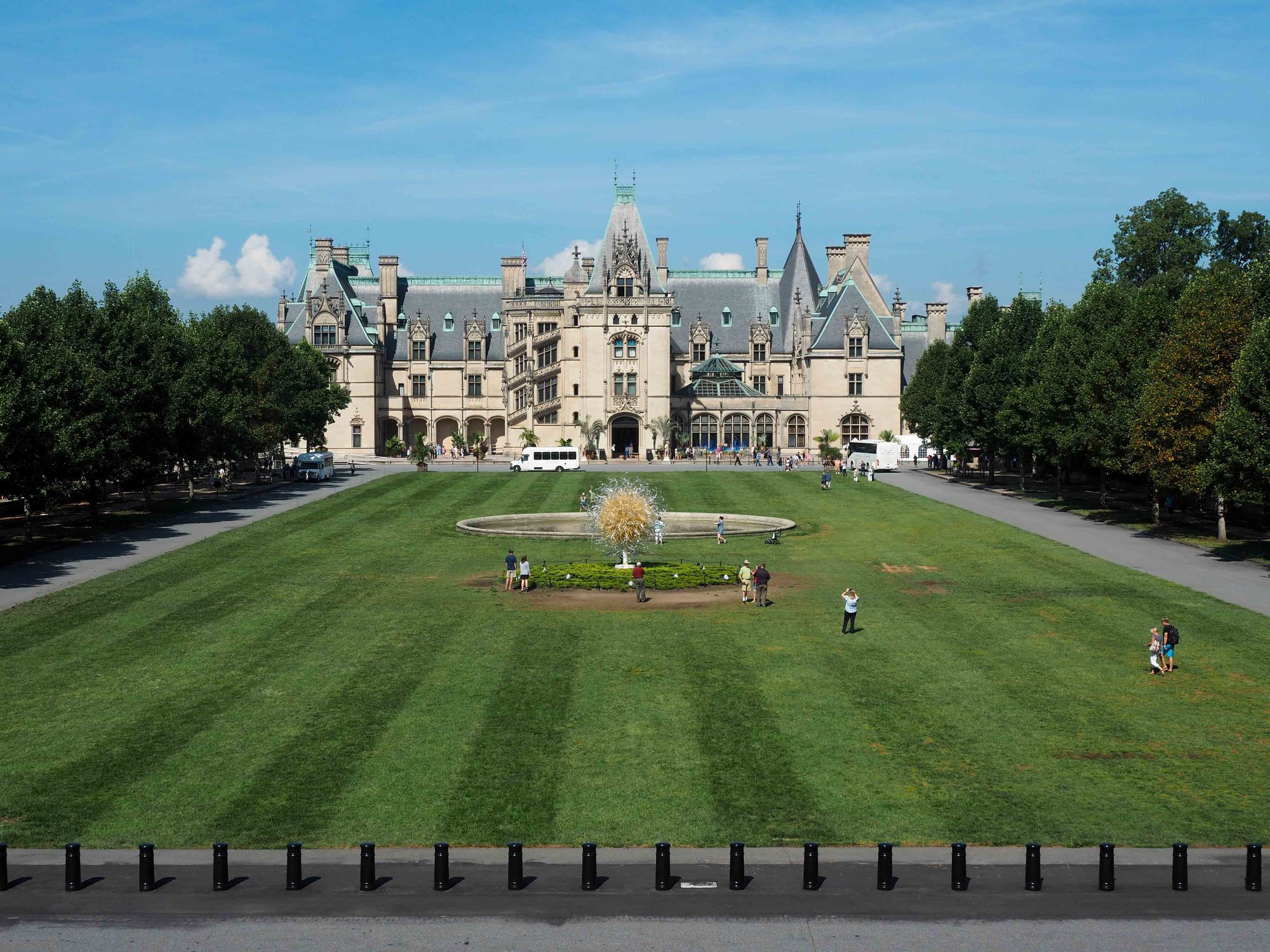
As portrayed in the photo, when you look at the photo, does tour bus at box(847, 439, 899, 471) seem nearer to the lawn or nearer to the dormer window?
the lawn

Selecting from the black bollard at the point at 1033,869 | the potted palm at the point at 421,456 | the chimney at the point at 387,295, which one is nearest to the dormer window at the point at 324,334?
the chimney at the point at 387,295

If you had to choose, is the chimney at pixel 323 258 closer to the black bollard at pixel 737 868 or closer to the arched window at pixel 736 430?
the arched window at pixel 736 430

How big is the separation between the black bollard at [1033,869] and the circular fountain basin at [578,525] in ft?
137

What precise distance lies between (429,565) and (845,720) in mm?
27046

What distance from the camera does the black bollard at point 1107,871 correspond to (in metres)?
18.0

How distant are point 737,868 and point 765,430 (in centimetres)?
11465

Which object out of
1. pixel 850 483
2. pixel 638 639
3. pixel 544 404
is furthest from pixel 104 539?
pixel 544 404

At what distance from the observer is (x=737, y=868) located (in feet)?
59.4

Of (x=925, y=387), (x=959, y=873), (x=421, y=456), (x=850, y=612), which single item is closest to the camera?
(x=959, y=873)

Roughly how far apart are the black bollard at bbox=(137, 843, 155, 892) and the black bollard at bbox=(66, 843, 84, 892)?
869 millimetres

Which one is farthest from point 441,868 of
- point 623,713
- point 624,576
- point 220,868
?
point 624,576

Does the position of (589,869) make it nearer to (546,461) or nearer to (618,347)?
(546,461)

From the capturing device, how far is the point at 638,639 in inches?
1404

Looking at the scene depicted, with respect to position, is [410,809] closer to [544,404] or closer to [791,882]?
[791,882]
